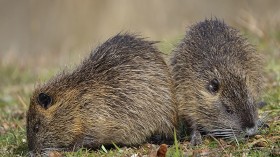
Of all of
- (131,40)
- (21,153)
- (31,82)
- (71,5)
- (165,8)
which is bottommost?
(21,153)

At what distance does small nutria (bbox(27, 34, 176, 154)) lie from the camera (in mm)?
5684

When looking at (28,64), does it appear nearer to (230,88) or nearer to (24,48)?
(24,48)

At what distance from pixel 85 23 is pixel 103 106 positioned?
11249 mm

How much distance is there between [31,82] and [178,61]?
4.95m

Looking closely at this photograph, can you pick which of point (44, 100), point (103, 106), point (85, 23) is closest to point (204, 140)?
point (103, 106)

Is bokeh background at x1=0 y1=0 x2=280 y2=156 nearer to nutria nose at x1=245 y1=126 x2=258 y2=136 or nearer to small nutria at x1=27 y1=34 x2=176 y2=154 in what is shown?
small nutria at x1=27 y1=34 x2=176 y2=154

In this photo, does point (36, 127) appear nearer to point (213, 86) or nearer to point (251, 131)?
point (213, 86)

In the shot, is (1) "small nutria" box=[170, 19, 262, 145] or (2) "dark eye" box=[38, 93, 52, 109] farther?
(2) "dark eye" box=[38, 93, 52, 109]

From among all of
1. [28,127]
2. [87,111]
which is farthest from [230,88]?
[28,127]

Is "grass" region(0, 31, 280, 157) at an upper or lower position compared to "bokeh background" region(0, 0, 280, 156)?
lower

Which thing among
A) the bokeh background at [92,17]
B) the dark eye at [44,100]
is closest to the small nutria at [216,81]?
the dark eye at [44,100]

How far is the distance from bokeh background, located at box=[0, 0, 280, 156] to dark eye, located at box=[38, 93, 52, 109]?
4.24 metres

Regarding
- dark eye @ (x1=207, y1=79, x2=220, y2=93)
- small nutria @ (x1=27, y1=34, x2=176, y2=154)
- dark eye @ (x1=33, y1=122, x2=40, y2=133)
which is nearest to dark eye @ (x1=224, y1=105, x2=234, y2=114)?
dark eye @ (x1=207, y1=79, x2=220, y2=93)

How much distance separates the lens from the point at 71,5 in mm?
17141
